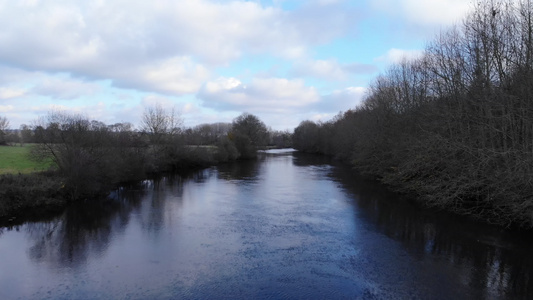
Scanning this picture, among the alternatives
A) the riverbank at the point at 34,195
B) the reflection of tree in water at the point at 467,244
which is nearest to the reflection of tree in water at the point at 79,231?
the riverbank at the point at 34,195

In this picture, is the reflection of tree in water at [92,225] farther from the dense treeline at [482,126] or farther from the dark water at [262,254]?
the dense treeline at [482,126]

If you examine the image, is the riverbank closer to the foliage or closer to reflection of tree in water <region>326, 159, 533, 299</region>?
the foliage

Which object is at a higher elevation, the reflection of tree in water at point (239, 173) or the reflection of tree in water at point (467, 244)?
the reflection of tree in water at point (239, 173)

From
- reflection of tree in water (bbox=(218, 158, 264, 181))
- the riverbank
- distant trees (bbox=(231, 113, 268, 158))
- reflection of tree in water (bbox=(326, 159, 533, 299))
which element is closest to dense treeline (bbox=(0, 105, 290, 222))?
the riverbank

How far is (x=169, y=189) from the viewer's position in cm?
2645

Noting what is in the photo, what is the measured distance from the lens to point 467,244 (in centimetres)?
1259

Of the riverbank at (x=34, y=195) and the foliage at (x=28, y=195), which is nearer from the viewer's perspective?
the riverbank at (x=34, y=195)

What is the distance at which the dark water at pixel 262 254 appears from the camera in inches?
349

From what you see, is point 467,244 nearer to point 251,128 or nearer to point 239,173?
point 239,173

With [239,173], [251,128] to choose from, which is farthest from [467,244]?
[251,128]

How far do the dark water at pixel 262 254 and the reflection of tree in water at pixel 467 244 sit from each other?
0.13 ft

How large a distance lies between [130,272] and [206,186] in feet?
58.2

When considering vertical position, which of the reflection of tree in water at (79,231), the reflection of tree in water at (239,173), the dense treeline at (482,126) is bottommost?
the reflection of tree in water at (79,231)

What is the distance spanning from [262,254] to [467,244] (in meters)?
7.73
